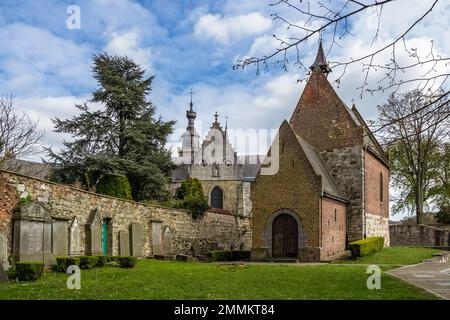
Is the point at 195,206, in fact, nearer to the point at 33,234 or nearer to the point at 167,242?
the point at 167,242

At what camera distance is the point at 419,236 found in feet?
124

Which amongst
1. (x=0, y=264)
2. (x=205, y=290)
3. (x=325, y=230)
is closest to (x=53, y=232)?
(x=0, y=264)

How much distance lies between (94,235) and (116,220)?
2.57 meters

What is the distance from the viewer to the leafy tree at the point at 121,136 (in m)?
32.0

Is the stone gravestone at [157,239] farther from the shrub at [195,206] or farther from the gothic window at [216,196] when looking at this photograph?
the gothic window at [216,196]

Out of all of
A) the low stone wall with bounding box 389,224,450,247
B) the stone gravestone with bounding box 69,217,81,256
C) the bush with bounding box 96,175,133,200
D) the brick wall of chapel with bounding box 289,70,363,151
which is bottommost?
the low stone wall with bounding box 389,224,450,247

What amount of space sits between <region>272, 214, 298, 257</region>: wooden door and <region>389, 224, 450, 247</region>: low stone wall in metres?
18.7

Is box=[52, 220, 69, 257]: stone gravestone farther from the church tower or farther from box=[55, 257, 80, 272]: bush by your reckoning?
the church tower

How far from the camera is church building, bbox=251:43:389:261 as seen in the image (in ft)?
74.1

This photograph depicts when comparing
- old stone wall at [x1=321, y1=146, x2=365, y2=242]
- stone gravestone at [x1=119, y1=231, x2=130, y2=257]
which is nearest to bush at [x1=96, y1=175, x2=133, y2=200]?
stone gravestone at [x1=119, y1=231, x2=130, y2=257]

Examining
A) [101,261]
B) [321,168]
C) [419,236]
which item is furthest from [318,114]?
[101,261]

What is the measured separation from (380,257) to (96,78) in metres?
22.9
